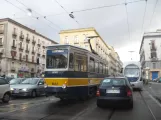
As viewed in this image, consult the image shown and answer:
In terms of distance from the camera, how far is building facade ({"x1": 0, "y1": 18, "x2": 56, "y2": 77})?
176ft

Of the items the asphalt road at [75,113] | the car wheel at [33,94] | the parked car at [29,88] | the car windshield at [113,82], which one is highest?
the car windshield at [113,82]

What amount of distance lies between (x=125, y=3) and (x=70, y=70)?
7024 mm

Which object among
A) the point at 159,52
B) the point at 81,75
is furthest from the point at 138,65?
the point at 159,52

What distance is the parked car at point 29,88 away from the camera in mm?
16156

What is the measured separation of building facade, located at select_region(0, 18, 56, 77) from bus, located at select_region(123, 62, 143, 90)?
85.3ft

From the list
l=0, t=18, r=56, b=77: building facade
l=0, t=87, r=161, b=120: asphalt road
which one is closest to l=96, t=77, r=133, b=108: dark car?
l=0, t=87, r=161, b=120: asphalt road

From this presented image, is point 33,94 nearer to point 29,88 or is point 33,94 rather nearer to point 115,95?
point 29,88

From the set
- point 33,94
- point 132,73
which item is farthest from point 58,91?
point 132,73

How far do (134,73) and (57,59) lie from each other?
15.2 m

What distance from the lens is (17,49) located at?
57969mm

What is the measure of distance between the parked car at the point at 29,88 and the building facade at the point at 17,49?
30.6 metres

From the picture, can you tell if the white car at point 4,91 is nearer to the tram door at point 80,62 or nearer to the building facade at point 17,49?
the tram door at point 80,62

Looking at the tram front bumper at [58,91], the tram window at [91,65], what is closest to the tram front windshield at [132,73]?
the tram window at [91,65]

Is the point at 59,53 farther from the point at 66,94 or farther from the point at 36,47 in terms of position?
the point at 36,47
